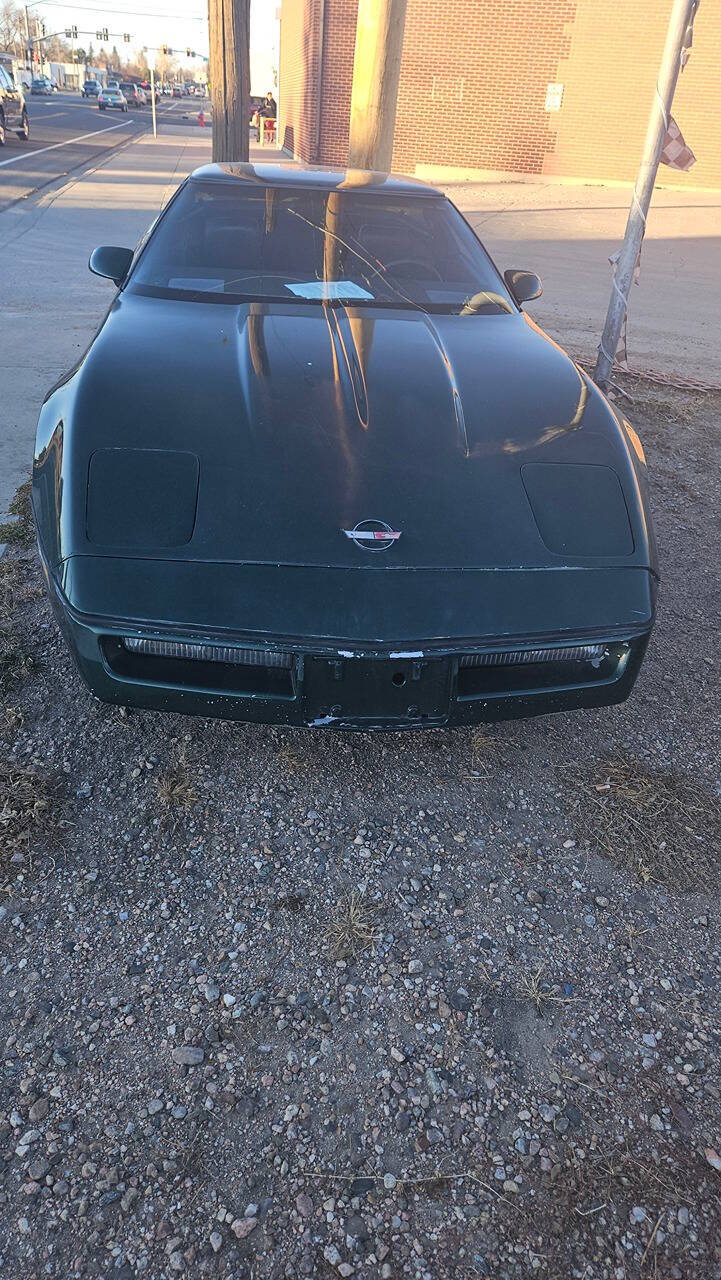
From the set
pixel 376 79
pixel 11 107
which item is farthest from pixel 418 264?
pixel 11 107

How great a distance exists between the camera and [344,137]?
60.3 feet

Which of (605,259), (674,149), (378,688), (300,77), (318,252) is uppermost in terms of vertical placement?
(300,77)

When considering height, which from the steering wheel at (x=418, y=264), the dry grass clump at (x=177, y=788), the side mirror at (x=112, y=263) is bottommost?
the dry grass clump at (x=177, y=788)

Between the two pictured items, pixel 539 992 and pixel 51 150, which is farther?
pixel 51 150

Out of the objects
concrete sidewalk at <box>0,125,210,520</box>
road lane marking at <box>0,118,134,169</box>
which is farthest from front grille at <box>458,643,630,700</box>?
road lane marking at <box>0,118,134,169</box>

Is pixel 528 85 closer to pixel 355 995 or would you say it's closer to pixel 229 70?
pixel 229 70

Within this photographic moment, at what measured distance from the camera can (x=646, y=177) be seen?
493 cm

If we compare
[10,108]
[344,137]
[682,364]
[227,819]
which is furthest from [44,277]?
[10,108]

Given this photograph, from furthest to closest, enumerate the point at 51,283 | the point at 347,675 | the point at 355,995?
the point at 51,283, the point at 347,675, the point at 355,995

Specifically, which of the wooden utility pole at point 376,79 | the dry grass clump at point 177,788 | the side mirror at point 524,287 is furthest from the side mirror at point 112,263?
the wooden utility pole at point 376,79

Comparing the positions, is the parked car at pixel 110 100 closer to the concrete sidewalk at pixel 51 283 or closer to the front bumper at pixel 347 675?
the concrete sidewalk at pixel 51 283

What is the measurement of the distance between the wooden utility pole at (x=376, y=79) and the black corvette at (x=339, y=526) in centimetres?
431

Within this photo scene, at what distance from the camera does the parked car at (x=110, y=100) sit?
49781 mm

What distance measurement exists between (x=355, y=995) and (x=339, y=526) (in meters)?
1.08
